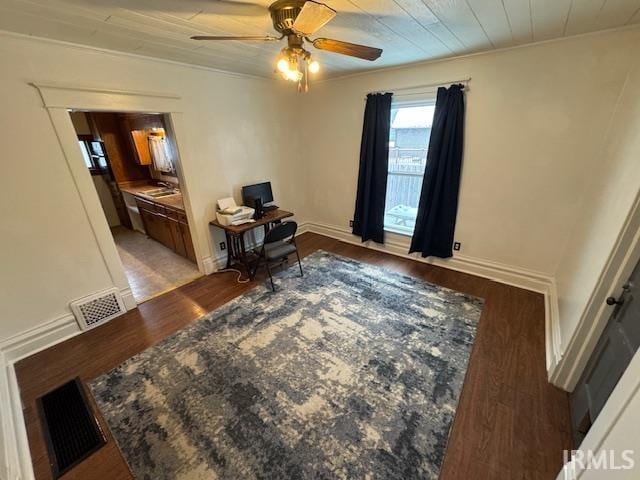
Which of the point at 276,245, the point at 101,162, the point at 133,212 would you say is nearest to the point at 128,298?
the point at 276,245

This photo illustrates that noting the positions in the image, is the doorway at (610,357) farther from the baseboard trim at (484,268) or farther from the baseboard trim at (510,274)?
the baseboard trim at (484,268)

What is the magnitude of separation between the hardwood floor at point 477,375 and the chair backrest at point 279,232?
688mm

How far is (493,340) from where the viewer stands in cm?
218

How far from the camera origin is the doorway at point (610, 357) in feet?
4.12

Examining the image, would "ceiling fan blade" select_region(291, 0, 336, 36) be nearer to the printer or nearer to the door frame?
the door frame

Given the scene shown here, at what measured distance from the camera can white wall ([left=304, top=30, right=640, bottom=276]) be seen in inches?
83.9

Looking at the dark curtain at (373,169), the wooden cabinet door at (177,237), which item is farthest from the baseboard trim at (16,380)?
the dark curtain at (373,169)

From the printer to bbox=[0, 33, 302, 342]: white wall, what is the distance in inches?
10.1

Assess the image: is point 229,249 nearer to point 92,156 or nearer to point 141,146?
point 141,146

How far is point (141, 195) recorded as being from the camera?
4.04m

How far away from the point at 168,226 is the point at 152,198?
1.64 feet

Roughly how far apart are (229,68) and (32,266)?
8.73 feet

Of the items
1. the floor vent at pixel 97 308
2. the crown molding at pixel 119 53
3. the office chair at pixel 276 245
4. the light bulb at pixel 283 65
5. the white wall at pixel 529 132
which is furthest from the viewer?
the office chair at pixel 276 245

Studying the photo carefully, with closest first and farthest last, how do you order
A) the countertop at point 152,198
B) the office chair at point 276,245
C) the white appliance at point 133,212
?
the office chair at point 276,245 → the countertop at point 152,198 → the white appliance at point 133,212
